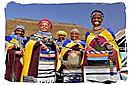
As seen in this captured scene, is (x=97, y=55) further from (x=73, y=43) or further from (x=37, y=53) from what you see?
(x=37, y=53)

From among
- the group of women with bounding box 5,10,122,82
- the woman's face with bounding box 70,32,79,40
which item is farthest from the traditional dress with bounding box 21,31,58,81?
the woman's face with bounding box 70,32,79,40

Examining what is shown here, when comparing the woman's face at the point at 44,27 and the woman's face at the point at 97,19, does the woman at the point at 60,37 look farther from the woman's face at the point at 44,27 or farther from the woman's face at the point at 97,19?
the woman's face at the point at 97,19

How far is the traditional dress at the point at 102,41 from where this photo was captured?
1.41m

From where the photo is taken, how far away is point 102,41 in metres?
1.42

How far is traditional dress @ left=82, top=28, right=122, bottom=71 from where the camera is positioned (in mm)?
1412

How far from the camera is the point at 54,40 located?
1.43 meters

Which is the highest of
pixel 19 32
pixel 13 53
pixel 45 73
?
pixel 19 32

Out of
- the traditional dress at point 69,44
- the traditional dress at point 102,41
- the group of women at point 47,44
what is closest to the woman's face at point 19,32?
the group of women at point 47,44

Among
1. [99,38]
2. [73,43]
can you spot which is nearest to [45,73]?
[73,43]

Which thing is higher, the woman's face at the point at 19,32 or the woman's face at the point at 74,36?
the woman's face at the point at 19,32

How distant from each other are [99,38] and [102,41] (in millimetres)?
23

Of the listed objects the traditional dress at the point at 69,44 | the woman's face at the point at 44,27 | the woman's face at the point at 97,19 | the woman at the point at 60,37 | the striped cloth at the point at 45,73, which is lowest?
the striped cloth at the point at 45,73

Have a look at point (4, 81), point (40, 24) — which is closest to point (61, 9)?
point (40, 24)

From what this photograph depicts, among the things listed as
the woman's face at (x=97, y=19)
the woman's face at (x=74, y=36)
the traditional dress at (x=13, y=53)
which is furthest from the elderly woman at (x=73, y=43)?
the traditional dress at (x=13, y=53)
